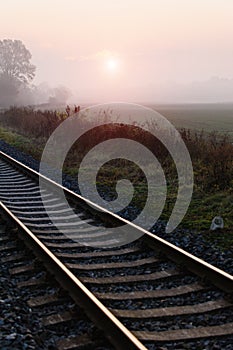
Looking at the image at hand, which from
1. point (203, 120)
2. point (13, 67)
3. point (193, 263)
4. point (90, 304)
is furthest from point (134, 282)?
point (13, 67)

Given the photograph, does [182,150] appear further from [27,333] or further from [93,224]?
[27,333]

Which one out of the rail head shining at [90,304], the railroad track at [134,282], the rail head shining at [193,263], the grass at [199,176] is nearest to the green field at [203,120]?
the grass at [199,176]

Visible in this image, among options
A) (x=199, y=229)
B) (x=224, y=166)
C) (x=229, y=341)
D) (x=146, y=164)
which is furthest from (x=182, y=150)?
(x=229, y=341)

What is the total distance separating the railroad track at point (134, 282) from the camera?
4375 millimetres

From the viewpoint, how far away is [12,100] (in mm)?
68375

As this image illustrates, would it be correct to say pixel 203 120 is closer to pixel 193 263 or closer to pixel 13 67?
pixel 193 263

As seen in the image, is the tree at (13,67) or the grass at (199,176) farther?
the tree at (13,67)

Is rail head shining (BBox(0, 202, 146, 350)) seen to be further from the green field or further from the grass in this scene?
the green field

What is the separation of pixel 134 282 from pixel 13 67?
69.7 meters

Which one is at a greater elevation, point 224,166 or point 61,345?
Result: point 224,166

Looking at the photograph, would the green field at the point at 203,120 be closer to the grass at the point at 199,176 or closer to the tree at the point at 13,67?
the grass at the point at 199,176

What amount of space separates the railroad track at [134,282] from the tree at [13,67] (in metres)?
63.1

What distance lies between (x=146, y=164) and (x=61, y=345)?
8.50 meters

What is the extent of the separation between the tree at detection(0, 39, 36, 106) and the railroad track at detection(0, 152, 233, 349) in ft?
207
